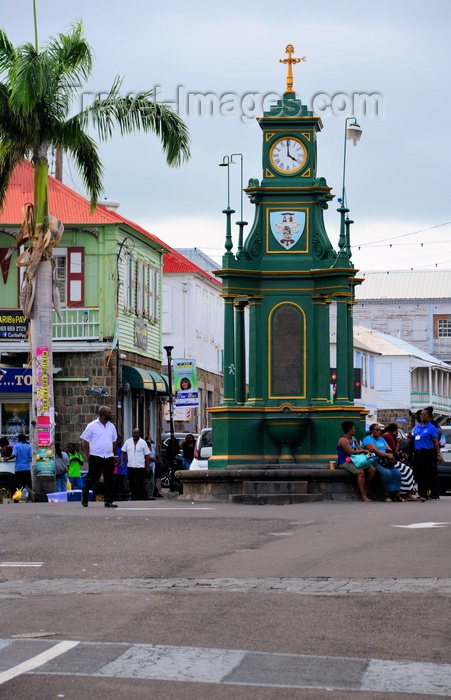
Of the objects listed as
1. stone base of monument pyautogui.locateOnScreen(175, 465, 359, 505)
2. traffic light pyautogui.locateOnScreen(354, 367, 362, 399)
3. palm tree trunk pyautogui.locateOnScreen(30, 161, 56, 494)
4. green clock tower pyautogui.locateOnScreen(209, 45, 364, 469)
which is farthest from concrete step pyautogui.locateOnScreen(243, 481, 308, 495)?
traffic light pyautogui.locateOnScreen(354, 367, 362, 399)

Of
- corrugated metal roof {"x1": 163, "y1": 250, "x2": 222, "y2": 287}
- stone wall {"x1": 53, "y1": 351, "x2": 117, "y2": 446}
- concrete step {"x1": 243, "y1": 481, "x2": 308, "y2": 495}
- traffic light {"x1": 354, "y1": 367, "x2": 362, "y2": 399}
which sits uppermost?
corrugated metal roof {"x1": 163, "y1": 250, "x2": 222, "y2": 287}

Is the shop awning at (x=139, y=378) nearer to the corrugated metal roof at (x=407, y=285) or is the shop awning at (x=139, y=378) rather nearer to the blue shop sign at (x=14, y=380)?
the blue shop sign at (x=14, y=380)

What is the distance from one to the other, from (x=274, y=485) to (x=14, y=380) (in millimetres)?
18643

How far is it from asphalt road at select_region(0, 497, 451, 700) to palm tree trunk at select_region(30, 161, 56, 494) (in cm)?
1209

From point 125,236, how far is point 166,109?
13.7 meters

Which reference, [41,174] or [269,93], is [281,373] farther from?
[41,174]

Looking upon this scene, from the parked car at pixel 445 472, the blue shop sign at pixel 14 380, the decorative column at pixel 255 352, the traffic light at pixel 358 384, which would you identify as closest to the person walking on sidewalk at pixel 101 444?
the decorative column at pixel 255 352

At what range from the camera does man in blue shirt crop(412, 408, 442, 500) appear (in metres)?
26.0

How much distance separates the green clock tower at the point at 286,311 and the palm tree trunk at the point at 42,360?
17.6 feet

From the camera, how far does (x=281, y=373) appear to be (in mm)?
26906

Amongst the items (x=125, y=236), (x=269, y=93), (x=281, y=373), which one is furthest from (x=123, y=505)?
(x=125, y=236)

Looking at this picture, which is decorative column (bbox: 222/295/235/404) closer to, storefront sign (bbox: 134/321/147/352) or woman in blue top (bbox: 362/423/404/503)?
woman in blue top (bbox: 362/423/404/503)

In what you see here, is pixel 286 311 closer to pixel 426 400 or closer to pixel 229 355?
pixel 229 355

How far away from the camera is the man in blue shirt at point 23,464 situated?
31828 mm
